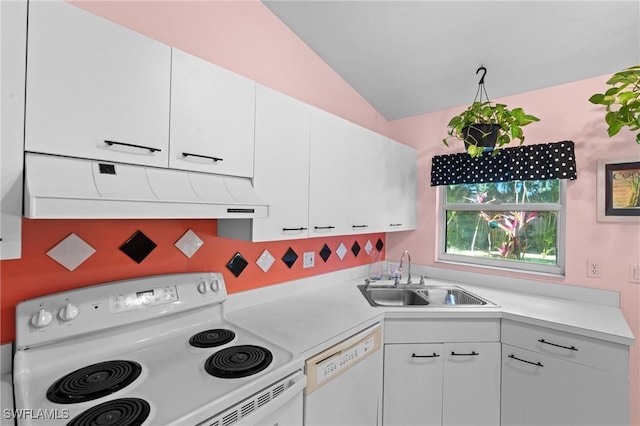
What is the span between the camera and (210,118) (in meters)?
1.32

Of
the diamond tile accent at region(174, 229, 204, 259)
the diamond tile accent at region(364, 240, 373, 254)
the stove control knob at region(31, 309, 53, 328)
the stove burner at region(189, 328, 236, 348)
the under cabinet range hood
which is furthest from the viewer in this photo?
the diamond tile accent at region(364, 240, 373, 254)

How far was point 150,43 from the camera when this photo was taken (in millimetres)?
1145

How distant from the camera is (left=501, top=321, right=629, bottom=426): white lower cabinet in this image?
59.4 inches

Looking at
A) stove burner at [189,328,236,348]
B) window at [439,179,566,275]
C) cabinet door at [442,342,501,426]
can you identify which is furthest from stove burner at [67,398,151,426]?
window at [439,179,566,275]

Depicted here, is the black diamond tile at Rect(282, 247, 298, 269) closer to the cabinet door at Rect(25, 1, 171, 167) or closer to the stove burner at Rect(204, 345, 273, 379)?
the stove burner at Rect(204, 345, 273, 379)

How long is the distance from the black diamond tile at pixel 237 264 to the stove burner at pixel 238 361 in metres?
0.56

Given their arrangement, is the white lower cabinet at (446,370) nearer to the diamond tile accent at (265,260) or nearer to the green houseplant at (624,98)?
the diamond tile accent at (265,260)

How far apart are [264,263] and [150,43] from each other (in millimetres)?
1310

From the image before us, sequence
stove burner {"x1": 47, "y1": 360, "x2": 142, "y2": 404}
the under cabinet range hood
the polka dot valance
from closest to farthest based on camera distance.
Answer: the under cabinet range hood, stove burner {"x1": 47, "y1": 360, "x2": 142, "y2": 404}, the polka dot valance

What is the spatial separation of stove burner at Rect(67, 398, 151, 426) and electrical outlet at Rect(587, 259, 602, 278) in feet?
8.57

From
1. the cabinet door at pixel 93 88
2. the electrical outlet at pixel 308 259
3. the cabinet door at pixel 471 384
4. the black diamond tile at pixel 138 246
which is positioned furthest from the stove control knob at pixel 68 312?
the cabinet door at pixel 471 384

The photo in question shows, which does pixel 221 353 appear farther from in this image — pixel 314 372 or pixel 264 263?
pixel 264 263

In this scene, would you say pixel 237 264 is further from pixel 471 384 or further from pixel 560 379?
pixel 560 379

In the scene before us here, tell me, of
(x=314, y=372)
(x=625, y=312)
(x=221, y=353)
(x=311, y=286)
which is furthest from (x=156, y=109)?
(x=625, y=312)
